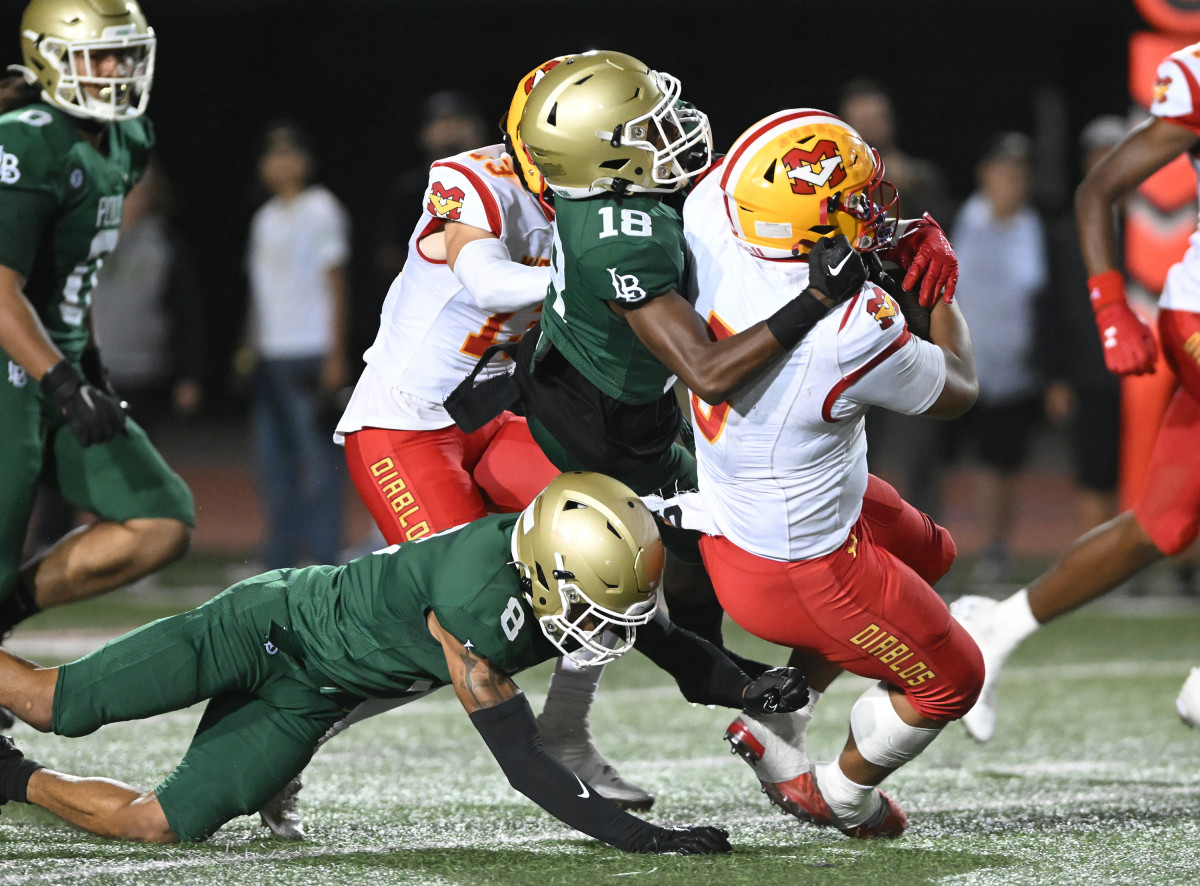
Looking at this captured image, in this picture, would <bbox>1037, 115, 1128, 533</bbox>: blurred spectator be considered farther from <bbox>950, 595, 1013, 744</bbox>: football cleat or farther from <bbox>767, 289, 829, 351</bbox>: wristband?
<bbox>767, 289, 829, 351</bbox>: wristband

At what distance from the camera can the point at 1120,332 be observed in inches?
160

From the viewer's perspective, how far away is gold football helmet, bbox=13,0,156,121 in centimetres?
426

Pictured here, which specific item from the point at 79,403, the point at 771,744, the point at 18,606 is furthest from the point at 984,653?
the point at 18,606

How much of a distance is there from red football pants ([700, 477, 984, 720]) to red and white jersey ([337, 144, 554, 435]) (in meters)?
0.81

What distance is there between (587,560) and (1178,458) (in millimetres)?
1748

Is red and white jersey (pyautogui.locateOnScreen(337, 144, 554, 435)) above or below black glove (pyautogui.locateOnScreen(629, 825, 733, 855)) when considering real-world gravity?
above

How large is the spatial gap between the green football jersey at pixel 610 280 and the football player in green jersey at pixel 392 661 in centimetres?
28

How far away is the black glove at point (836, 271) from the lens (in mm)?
3113

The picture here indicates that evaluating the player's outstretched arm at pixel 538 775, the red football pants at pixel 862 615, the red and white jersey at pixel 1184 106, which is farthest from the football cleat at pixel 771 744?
the red and white jersey at pixel 1184 106

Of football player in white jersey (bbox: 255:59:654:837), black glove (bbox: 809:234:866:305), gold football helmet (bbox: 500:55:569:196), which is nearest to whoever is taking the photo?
black glove (bbox: 809:234:866:305)

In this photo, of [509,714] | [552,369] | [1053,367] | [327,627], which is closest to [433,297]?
[552,369]

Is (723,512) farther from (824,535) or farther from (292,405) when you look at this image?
(292,405)

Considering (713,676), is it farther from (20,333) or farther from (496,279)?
(20,333)

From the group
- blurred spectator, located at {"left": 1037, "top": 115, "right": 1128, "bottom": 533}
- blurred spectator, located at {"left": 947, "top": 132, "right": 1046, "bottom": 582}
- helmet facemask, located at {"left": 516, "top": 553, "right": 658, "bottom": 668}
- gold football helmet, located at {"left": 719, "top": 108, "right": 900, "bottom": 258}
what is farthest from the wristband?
blurred spectator, located at {"left": 947, "top": 132, "right": 1046, "bottom": 582}
